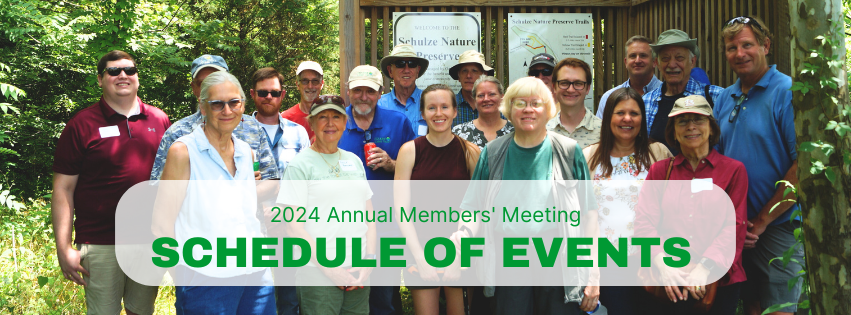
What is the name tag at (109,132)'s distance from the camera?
3209 millimetres

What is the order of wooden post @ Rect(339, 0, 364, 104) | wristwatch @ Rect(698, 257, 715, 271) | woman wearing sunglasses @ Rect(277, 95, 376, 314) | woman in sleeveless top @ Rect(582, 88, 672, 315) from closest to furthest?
wristwatch @ Rect(698, 257, 715, 271)
woman wearing sunglasses @ Rect(277, 95, 376, 314)
woman in sleeveless top @ Rect(582, 88, 672, 315)
wooden post @ Rect(339, 0, 364, 104)

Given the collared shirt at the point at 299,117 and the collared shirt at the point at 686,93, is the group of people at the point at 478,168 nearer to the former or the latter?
the collared shirt at the point at 686,93

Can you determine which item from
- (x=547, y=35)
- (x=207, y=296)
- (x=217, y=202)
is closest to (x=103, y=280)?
(x=207, y=296)

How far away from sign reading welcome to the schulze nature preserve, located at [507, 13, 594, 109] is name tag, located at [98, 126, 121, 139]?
3.51 meters

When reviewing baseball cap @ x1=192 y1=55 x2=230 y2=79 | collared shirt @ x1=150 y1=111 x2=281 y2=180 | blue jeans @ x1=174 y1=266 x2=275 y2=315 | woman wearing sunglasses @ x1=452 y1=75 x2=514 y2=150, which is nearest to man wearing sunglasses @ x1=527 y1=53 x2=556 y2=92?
woman wearing sunglasses @ x1=452 y1=75 x2=514 y2=150

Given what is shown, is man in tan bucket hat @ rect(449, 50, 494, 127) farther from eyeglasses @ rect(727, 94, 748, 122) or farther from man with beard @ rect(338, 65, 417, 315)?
eyeglasses @ rect(727, 94, 748, 122)

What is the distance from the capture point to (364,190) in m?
3.14

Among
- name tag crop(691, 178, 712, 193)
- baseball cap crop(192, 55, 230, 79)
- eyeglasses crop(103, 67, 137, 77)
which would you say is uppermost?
baseball cap crop(192, 55, 230, 79)

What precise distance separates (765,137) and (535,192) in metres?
1.41

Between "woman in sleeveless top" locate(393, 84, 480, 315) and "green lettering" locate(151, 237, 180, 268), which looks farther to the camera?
"woman in sleeveless top" locate(393, 84, 480, 315)

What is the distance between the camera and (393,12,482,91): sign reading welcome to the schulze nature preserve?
5.30 m

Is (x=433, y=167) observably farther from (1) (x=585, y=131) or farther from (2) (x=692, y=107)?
(2) (x=692, y=107)

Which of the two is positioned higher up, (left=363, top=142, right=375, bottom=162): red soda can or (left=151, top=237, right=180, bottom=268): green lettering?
(left=363, top=142, right=375, bottom=162): red soda can

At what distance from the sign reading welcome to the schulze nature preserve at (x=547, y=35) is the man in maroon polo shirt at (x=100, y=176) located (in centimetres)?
343
